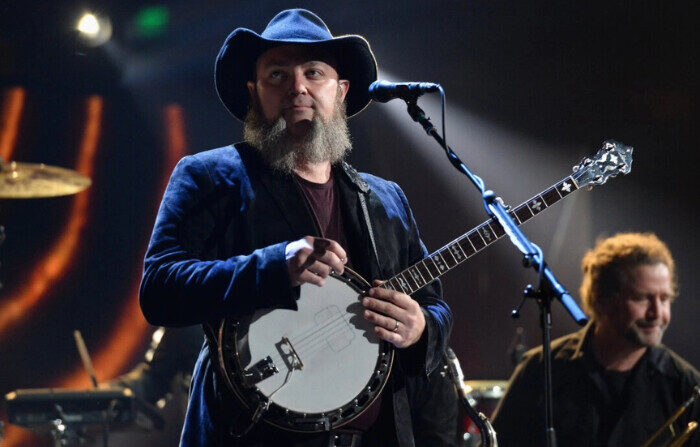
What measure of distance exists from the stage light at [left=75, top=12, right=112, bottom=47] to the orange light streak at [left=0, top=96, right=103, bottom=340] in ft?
1.75

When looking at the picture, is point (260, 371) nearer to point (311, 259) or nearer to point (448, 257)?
point (311, 259)

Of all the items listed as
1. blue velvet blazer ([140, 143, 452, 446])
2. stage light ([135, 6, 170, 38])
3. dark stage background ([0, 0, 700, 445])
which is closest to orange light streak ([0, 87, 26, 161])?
dark stage background ([0, 0, 700, 445])

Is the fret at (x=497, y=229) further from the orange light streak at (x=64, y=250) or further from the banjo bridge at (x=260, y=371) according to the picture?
the orange light streak at (x=64, y=250)

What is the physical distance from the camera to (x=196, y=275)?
2.22m

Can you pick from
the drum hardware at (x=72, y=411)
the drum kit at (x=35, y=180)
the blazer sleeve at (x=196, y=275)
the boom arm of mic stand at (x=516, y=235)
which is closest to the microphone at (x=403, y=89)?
the boom arm of mic stand at (x=516, y=235)

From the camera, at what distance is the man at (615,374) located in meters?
3.84

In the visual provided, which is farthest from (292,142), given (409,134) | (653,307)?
(409,134)

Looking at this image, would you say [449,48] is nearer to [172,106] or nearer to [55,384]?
[172,106]

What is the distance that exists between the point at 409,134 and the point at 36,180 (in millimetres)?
3224

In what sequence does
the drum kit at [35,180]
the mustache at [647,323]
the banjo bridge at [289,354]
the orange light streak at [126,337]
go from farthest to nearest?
1. the orange light streak at [126,337]
2. the drum kit at [35,180]
3. the mustache at [647,323]
4. the banjo bridge at [289,354]

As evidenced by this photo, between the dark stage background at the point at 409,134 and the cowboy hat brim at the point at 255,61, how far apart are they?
3.55m

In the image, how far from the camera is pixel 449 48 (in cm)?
712

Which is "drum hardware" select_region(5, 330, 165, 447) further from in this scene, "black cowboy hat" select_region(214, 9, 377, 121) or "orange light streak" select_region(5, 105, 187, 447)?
"black cowboy hat" select_region(214, 9, 377, 121)

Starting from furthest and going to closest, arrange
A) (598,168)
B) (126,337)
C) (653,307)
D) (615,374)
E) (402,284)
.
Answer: (126,337)
(653,307)
(615,374)
(598,168)
(402,284)
